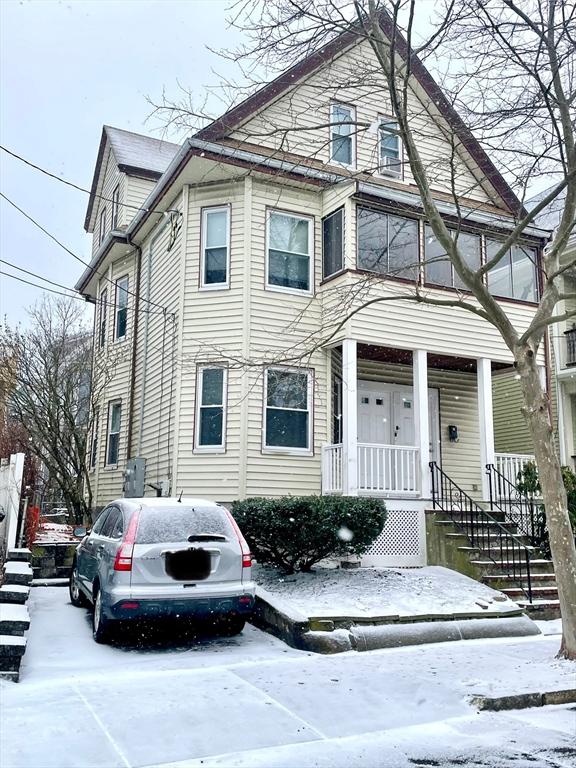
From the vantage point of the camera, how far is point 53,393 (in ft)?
54.0

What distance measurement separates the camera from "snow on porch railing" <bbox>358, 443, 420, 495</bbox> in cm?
1277

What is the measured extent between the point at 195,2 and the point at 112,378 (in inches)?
397

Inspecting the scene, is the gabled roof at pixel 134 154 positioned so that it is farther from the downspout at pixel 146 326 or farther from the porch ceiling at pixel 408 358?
the porch ceiling at pixel 408 358

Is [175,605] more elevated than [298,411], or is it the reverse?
[298,411]

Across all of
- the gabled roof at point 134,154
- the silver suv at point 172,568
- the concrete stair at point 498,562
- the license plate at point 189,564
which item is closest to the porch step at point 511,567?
the concrete stair at point 498,562

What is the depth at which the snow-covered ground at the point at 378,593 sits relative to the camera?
8.61m

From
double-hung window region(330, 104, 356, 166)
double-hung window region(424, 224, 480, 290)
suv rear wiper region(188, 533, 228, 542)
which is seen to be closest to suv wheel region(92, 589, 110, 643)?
suv rear wiper region(188, 533, 228, 542)

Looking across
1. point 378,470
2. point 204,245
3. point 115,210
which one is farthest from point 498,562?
point 115,210

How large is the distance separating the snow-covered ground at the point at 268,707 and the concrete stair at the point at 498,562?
6.98ft

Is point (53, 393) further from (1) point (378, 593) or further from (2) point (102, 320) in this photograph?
(1) point (378, 593)

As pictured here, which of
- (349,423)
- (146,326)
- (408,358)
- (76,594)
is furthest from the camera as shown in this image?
(146,326)

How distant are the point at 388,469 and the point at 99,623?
23.5ft

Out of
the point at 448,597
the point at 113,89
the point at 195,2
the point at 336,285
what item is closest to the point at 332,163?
the point at 336,285

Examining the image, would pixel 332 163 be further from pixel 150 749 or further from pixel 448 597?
pixel 150 749
